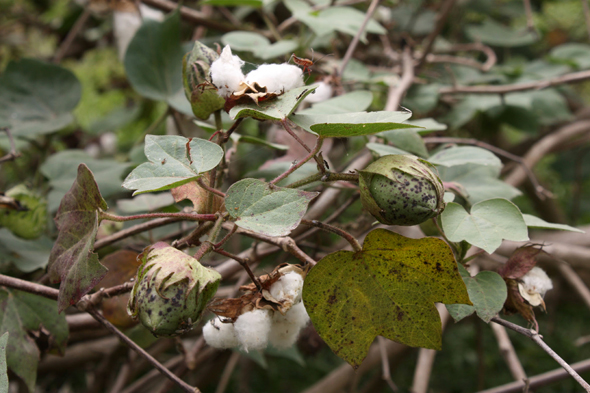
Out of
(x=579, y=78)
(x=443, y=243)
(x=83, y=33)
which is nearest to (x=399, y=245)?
(x=443, y=243)

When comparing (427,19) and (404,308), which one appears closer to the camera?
(404,308)

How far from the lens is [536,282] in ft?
1.45

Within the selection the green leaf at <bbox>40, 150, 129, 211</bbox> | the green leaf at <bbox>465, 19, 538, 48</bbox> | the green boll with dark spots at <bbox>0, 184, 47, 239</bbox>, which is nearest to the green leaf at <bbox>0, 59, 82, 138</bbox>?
the green leaf at <bbox>40, 150, 129, 211</bbox>

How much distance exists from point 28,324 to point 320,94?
49cm

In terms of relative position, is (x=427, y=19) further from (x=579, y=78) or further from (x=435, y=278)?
(x=435, y=278)

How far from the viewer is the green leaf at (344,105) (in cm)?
54

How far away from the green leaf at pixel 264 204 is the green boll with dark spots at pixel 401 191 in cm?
6

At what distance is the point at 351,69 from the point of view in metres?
0.88

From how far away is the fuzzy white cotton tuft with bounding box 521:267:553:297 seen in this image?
0.44 metres

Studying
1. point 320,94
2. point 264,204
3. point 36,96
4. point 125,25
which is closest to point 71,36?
point 125,25

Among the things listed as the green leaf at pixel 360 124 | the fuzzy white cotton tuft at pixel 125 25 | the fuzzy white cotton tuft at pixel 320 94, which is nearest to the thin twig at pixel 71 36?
the fuzzy white cotton tuft at pixel 125 25

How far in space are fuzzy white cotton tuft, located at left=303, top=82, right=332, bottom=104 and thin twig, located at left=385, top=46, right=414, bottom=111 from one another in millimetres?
108

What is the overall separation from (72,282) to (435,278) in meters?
0.32

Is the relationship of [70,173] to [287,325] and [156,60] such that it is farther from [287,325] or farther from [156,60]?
[287,325]
